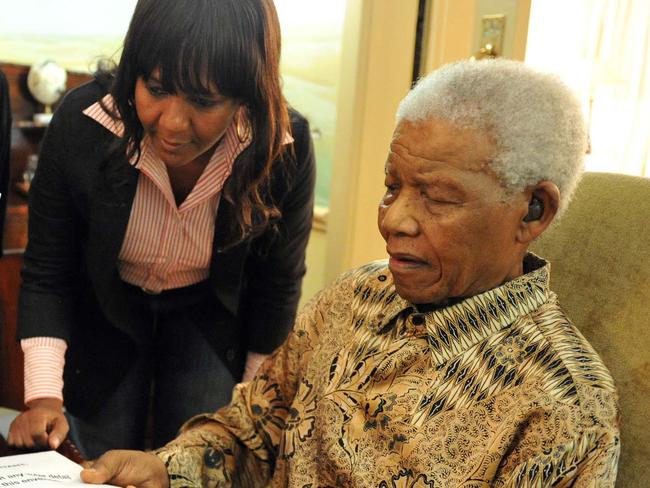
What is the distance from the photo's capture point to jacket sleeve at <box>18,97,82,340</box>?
5.40 feet

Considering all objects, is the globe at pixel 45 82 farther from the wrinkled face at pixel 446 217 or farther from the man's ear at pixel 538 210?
the man's ear at pixel 538 210

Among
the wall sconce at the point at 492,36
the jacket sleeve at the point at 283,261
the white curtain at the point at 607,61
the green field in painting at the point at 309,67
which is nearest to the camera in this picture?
the jacket sleeve at the point at 283,261

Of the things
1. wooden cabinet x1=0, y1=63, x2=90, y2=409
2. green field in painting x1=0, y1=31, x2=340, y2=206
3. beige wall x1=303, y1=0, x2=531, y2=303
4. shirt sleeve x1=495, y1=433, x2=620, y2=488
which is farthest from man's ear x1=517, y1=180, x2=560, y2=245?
green field in painting x1=0, y1=31, x2=340, y2=206

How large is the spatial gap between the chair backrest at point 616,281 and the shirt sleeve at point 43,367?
94cm

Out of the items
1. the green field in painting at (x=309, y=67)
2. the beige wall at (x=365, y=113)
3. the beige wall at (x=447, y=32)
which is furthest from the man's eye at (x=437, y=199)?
the green field in painting at (x=309, y=67)

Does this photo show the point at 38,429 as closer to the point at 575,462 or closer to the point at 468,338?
the point at 468,338

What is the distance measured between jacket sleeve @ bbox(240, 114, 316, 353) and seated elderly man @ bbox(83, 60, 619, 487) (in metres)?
0.55

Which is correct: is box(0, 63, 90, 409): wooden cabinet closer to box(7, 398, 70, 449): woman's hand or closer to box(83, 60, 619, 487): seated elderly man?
box(7, 398, 70, 449): woman's hand

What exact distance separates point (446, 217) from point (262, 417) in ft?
1.69

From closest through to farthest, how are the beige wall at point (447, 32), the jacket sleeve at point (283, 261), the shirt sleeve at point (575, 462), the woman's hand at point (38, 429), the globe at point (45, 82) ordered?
1. the shirt sleeve at point (575, 462)
2. the woman's hand at point (38, 429)
3. the jacket sleeve at point (283, 261)
4. the beige wall at point (447, 32)
5. the globe at point (45, 82)

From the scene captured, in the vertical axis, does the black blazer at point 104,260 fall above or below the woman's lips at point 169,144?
below

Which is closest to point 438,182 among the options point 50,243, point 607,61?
point 50,243

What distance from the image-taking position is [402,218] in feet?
3.81

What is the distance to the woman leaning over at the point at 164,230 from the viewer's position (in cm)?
146
